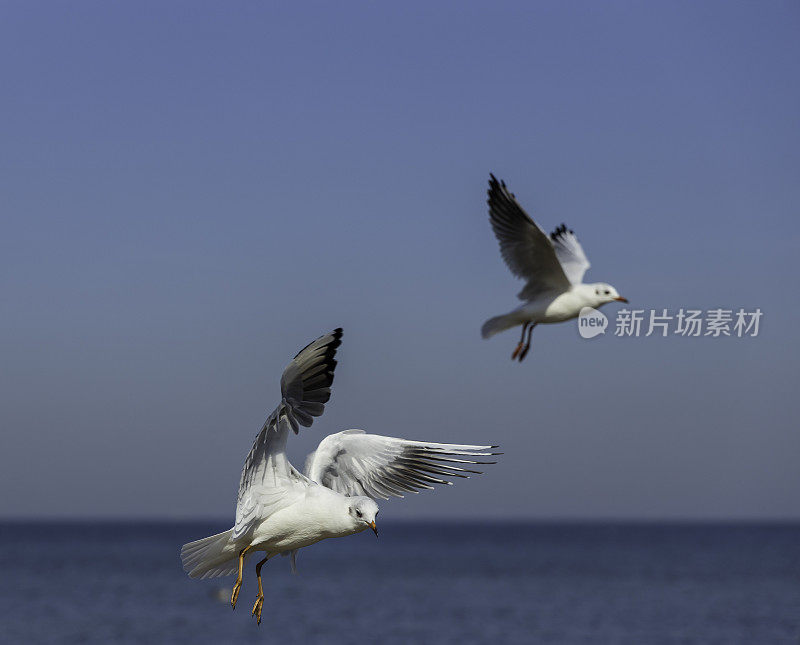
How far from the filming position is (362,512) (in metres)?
7.16

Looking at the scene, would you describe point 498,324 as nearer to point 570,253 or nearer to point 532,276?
point 532,276

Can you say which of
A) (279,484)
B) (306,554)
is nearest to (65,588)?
(306,554)

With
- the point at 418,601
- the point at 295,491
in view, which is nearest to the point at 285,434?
the point at 295,491

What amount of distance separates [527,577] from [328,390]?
195 ft

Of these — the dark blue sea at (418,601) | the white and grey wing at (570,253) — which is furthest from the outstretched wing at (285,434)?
the dark blue sea at (418,601)

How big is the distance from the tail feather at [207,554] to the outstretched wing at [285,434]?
0.39 m

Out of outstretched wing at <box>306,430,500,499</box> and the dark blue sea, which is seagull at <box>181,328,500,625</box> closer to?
outstretched wing at <box>306,430,500,499</box>

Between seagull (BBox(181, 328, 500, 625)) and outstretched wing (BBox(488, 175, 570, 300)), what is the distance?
281 cm

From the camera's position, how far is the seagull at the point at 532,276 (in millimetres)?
10750

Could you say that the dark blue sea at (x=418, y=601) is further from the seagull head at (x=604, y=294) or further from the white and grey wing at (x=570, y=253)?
the seagull head at (x=604, y=294)

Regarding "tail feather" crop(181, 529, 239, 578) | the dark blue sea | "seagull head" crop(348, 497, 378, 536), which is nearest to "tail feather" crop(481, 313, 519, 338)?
"tail feather" crop(181, 529, 239, 578)

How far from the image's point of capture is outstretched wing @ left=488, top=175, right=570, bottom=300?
11.1m

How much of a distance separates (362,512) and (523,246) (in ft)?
15.4

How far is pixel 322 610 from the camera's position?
4706 centimetres
